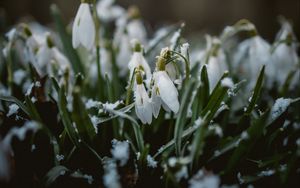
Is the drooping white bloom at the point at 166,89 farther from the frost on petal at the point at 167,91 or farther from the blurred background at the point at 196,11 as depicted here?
the blurred background at the point at 196,11

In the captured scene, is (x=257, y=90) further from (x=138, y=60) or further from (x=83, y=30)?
(x=83, y=30)

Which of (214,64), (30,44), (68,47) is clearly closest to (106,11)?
(68,47)

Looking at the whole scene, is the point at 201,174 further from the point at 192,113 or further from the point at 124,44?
the point at 124,44

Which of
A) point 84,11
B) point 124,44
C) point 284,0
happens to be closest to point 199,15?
point 284,0

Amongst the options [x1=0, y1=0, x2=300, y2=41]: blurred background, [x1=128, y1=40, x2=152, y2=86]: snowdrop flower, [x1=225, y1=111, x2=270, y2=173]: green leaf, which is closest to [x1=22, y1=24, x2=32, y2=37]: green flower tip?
[x1=128, y1=40, x2=152, y2=86]: snowdrop flower

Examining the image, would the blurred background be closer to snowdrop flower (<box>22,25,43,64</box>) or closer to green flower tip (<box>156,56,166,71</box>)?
snowdrop flower (<box>22,25,43,64</box>)
